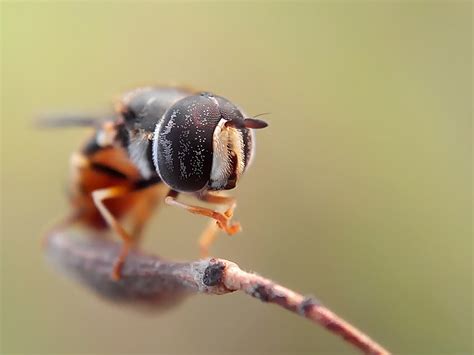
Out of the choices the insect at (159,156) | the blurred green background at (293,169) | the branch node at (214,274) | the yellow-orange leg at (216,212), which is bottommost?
the branch node at (214,274)

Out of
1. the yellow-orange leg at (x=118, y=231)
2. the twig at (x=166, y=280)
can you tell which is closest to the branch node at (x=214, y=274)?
the twig at (x=166, y=280)

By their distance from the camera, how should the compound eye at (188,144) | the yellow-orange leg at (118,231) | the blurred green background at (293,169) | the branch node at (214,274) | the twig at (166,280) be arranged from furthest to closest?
the blurred green background at (293,169) → the yellow-orange leg at (118,231) → the compound eye at (188,144) → the branch node at (214,274) → the twig at (166,280)

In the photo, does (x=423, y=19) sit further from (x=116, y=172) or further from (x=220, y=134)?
(x=220, y=134)

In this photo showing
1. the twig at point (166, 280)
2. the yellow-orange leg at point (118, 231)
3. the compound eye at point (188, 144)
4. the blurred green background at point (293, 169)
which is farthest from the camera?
Answer: the blurred green background at point (293, 169)

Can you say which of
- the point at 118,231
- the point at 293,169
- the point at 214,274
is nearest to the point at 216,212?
the point at 214,274

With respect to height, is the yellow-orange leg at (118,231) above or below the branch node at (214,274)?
above

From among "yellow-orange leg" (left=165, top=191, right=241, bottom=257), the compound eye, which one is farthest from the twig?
the compound eye

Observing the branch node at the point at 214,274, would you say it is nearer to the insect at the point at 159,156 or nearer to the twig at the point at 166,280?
the twig at the point at 166,280

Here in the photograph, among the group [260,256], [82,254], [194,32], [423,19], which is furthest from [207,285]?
[194,32]
